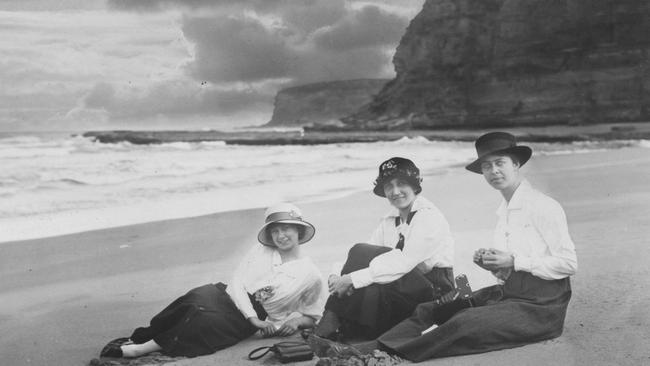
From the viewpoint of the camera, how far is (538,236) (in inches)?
89.6

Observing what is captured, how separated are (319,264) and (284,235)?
2.77 ft

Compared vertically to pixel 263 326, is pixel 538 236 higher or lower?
higher

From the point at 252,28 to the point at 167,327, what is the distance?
176 cm

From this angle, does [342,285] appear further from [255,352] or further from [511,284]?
[511,284]

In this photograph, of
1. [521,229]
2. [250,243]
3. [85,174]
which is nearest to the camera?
[521,229]

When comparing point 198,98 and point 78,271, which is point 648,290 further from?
point 78,271

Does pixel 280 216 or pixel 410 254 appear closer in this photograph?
pixel 410 254

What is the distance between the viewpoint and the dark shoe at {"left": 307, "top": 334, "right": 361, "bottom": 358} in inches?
88.4

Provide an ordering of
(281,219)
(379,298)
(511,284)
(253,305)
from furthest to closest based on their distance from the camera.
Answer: (253,305)
(281,219)
(379,298)
(511,284)

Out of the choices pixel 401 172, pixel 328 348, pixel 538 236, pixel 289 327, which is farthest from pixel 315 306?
pixel 538 236

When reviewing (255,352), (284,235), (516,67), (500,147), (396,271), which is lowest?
(255,352)

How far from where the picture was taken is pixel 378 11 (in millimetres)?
3811

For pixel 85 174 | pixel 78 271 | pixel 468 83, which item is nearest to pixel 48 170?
pixel 85 174

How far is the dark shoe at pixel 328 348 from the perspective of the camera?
7.36 ft
